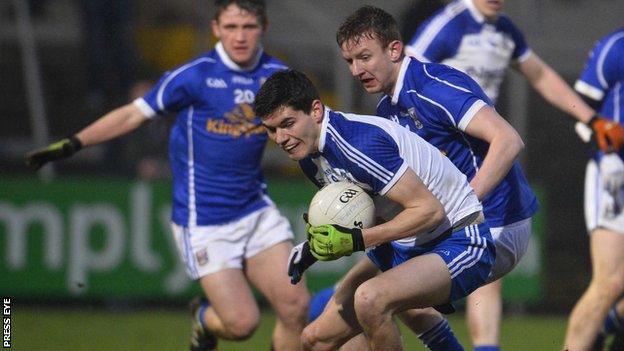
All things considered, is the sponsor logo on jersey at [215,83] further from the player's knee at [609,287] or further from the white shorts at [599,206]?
the player's knee at [609,287]

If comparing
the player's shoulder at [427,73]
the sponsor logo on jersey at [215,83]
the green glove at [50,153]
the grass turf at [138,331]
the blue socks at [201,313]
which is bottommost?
the grass turf at [138,331]

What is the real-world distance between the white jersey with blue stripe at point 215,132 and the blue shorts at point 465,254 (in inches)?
68.5

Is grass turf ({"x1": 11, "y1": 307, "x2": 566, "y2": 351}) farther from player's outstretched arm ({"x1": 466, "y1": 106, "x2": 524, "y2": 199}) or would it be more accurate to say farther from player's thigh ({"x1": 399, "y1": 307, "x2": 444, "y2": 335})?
player's outstretched arm ({"x1": 466, "y1": 106, "x2": 524, "y2": 199})

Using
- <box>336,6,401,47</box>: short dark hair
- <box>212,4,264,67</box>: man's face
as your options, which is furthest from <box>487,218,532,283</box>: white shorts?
<box>212,4,264,67</box>: man's face

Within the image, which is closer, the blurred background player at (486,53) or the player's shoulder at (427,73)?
the player's shoulder at (427,73)

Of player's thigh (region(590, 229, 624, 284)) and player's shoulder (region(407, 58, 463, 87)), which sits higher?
player's shoulder (region(407, 58, 463, 87))

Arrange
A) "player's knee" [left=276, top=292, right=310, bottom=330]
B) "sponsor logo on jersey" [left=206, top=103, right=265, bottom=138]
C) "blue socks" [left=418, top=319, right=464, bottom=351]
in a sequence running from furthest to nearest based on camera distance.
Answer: "sponsor logo on jersey" [left=206, top=103, right=265, bottom=138]
"player's knee" [left=276, top=292, right=310, bottom=330]
"blue socks" [left=418, top=319, right=464, bottom=351]

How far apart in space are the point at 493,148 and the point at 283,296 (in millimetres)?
2003

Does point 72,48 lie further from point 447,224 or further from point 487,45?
point 447,224

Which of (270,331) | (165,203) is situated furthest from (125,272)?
(270,331)

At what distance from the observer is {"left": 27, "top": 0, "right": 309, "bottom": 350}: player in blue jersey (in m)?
Answer: 7.51

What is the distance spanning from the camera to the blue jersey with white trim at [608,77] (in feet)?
26.3

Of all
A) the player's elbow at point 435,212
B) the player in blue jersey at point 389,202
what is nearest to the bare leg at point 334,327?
the player in blue jersey at point 389,202

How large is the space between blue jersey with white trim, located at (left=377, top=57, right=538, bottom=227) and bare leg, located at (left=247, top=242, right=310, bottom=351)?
1.47 m
